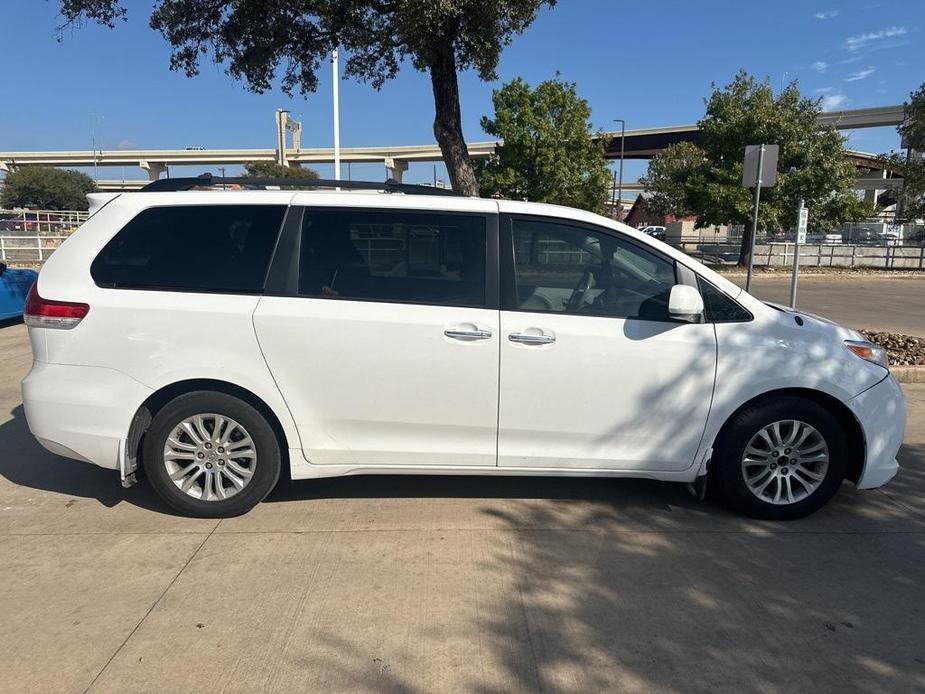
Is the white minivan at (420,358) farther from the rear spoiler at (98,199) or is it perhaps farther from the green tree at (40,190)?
the green tree at (40,190)

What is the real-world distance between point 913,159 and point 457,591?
3032cm

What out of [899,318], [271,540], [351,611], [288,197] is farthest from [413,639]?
[899,318]

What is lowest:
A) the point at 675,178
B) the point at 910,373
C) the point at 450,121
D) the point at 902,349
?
the point at 910,373

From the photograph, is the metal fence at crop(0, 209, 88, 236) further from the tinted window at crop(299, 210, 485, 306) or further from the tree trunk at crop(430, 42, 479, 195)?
the tinted window at crop(299, 210, 485, 306)

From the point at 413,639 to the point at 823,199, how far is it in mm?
24255

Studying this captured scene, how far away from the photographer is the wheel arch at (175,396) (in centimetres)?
383

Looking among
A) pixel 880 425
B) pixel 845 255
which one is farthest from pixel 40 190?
pixel 880 425

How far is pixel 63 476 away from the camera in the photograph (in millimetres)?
4637

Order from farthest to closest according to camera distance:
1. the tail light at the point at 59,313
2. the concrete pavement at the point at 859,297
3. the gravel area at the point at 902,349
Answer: the concrete pavement at the point at 859,297 → the gravel area at the point at 902,349 → the tail light at the point at 59,313

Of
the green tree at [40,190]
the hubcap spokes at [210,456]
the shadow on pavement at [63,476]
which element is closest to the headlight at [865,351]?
the hubcap spokes at [210,456]

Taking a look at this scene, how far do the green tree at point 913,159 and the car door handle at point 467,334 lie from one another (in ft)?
93.4

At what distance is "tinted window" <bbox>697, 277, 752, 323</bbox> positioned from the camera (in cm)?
387

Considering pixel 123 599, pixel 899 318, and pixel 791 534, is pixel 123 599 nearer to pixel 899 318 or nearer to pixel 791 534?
pixel 791 534

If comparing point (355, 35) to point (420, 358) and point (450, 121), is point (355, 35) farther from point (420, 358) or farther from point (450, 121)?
point (420, 358)
